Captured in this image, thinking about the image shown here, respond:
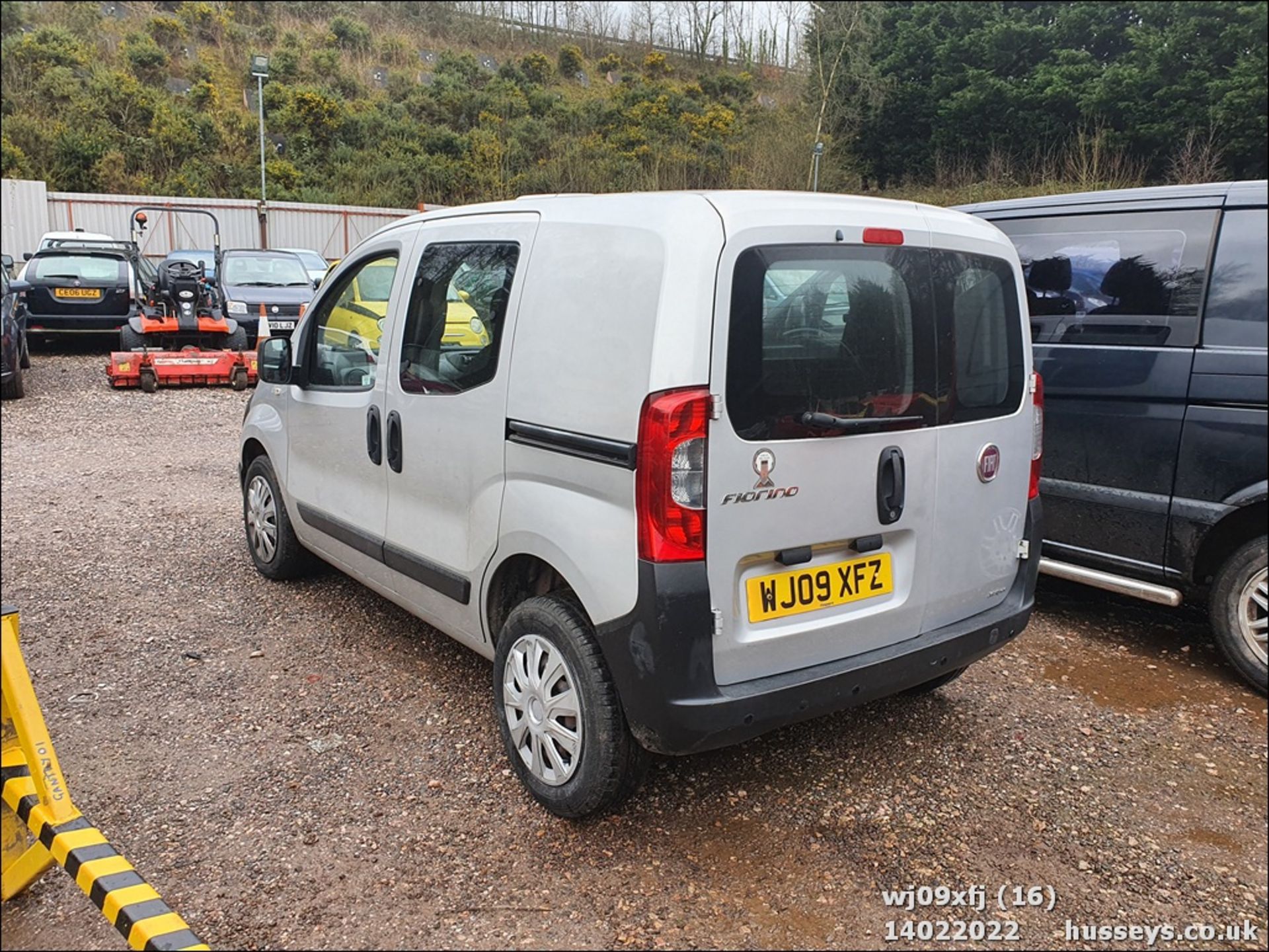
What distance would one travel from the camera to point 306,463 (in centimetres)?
408

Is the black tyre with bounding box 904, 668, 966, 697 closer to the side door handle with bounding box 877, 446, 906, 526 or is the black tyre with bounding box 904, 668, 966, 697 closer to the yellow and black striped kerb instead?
the side door handle with bounding box 877, 446, 906, 526

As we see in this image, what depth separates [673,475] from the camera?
7.38ft

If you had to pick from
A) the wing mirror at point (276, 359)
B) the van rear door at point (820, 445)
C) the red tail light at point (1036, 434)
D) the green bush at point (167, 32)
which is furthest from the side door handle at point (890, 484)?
the green bush at point (167, 32)

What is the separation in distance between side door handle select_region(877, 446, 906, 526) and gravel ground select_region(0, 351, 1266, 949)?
896mm

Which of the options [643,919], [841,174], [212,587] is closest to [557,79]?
[841,174]

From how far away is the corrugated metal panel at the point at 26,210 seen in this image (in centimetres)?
2047

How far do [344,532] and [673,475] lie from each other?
79.9 inches

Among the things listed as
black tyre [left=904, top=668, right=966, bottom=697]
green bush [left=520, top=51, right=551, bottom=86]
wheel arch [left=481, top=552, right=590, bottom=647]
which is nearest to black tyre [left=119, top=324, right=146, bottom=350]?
wheel arch [left=481, top=552, right=590, bottom=647]

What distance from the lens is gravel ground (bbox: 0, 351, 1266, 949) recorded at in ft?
7.16

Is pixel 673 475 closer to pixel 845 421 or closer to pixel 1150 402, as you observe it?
pixel 845 421

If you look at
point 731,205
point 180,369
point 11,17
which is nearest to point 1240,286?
point 731,205

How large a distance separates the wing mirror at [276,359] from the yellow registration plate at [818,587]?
2.65 metres

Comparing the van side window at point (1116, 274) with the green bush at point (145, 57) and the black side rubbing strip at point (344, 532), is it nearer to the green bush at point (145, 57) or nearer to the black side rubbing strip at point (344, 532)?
the black side rubbing strip at point (344, 532)

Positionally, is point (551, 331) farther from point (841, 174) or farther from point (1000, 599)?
point (841, 174)
